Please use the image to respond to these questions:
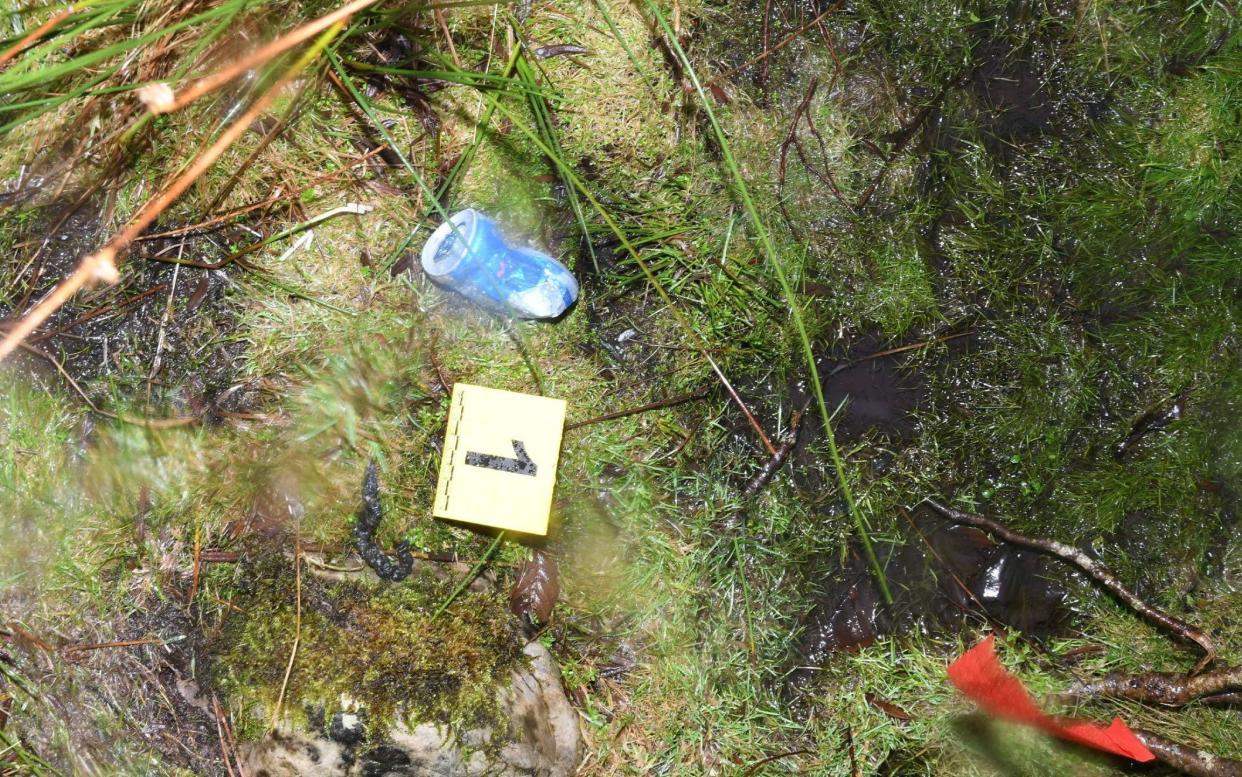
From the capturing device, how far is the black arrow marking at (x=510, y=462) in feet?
7.59

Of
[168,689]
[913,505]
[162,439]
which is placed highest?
[162,439]

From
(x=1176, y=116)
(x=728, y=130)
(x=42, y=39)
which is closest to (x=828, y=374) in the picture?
(x=728, y=130)

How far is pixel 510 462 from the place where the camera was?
91.4 inches

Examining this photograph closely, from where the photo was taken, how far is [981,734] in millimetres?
2434

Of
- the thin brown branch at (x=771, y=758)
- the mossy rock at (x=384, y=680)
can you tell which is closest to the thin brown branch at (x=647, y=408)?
the mossy rock at (x=384, y=680)

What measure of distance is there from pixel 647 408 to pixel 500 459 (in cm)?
48

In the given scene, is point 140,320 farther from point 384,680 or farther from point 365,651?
point 384,680

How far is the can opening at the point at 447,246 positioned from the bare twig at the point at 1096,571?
1625 mm

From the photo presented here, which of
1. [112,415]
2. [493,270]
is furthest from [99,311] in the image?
[493,270]

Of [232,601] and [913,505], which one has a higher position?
[232,601]

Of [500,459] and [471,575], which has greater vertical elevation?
[500,459]

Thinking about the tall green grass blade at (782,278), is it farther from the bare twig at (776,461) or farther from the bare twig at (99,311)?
the bare twig at (99,311)

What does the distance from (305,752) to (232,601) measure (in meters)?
0.51

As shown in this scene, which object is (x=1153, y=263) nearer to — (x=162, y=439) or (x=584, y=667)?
(x=584, y=667)
